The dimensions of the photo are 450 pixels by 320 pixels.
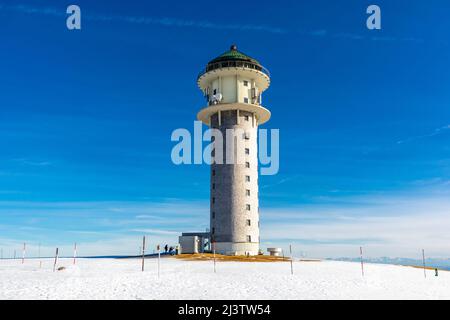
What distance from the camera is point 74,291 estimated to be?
719 inches

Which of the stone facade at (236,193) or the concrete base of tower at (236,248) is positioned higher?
the stone facade at (236,193)

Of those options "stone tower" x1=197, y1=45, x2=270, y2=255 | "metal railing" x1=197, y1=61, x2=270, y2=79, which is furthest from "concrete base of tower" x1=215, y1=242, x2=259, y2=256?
"metal railing" x1=197, y1=61, x2=270, y2=79

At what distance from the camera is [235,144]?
2184 inches

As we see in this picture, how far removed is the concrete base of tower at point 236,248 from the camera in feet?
172

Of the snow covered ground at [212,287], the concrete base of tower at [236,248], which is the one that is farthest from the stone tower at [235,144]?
the snow covered ground at [212,287]

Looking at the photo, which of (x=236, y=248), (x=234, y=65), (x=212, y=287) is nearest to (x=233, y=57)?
(x=234, y=65)

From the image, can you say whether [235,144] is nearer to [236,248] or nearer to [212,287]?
[236,248]

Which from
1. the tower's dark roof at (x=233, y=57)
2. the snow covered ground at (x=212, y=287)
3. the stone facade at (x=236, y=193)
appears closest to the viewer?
the snow covered ground at (x=212, y=287)

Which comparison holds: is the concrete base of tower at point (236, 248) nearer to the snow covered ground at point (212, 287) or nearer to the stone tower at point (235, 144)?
the stone tower at point (235, 144)

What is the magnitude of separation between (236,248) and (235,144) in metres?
14.1

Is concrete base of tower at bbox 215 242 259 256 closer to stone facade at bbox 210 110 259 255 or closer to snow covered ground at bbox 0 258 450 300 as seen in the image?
stone facade at bbox 210 110 259 255
